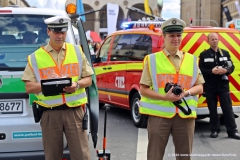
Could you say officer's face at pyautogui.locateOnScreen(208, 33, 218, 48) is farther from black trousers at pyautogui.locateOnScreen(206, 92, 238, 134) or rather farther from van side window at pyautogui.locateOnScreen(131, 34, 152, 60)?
van side window at pyautogui.locateOnScreen(131, 34, 152, 60)

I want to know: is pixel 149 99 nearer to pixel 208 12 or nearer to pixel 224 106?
pixel 224 106

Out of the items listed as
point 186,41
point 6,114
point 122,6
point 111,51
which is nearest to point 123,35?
point 111,51

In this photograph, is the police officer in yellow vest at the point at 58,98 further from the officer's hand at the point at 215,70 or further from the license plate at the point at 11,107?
the officer's hand at the point at 215,70

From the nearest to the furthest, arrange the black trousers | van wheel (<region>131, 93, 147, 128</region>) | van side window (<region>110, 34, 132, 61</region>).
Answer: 1. the black trousers
2. van wheel (<region>131, 93, 147, 128</region>)
3. van side window (<region>110, 34, 132, 61</region>)

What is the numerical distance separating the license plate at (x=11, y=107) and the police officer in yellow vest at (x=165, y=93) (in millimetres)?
1308

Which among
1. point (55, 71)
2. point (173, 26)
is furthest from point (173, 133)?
point (55, 71)

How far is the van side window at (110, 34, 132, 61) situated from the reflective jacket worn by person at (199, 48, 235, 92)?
167cm

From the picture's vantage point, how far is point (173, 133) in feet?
13.2

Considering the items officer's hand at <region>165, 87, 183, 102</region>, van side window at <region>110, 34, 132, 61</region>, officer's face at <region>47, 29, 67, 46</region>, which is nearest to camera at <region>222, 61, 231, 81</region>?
van side window at <region>110, 34, 132, 61</region>

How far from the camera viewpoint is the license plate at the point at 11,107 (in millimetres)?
4523

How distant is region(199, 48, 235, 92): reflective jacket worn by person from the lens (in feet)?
24.8

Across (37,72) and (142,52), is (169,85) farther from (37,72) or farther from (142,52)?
(142,52)

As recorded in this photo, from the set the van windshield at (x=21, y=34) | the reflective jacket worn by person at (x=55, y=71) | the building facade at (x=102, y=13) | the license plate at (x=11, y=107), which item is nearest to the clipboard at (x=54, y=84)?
the reflective jacket worn by person at (x=55, y=71)

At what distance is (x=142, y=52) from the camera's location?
834cm
